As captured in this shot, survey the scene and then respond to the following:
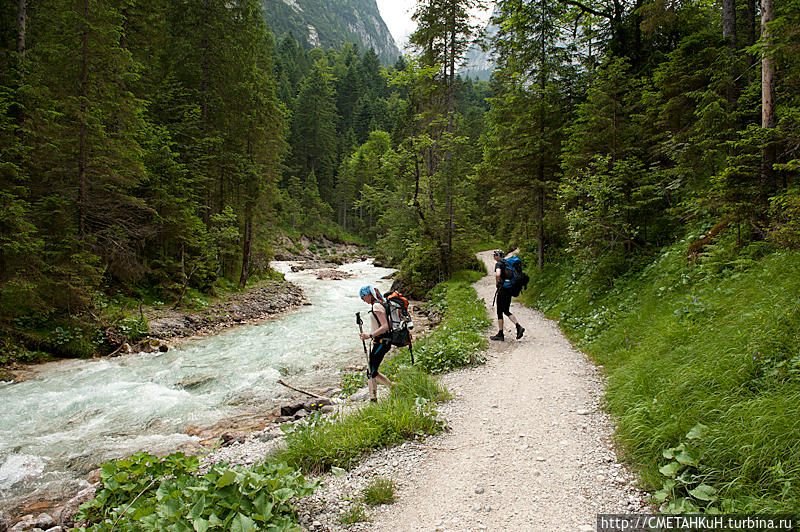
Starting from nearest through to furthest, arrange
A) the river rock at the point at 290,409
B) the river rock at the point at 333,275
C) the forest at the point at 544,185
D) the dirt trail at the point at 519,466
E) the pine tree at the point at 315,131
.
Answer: the dirt trail at the point at 519,466, the forest at the point at 544,185, the river rock at the point at 290,409, the river rock at the point at 333,275, the pine tree at the point at 315,131

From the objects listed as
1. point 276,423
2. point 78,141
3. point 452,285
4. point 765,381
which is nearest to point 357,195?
point 452,285

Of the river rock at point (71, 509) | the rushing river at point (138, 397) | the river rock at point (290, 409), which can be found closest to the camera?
the river rock at point (71, 509)

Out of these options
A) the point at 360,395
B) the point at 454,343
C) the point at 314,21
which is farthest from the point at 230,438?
the point at 314,21

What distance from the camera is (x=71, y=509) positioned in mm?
4688

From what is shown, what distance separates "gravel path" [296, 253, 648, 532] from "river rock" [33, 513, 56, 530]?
3525 millimetres

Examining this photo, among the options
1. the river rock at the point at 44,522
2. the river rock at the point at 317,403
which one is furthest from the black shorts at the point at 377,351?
the river rock at the point at 44,522

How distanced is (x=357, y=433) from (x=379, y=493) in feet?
3.81

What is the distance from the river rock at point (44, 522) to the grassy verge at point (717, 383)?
6.75 meters

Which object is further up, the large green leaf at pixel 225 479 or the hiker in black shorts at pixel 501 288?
the hiker in black shorts at pixel 501 288

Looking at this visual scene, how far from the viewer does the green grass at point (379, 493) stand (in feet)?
12.4

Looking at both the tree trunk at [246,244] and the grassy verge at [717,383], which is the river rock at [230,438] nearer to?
the grassy verge at [717,383]

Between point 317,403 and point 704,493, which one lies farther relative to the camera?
point 317,403

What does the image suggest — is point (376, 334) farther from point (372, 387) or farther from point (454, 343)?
point (454, 343)

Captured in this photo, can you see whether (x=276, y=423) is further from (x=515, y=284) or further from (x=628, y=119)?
(x=628, y=119)
